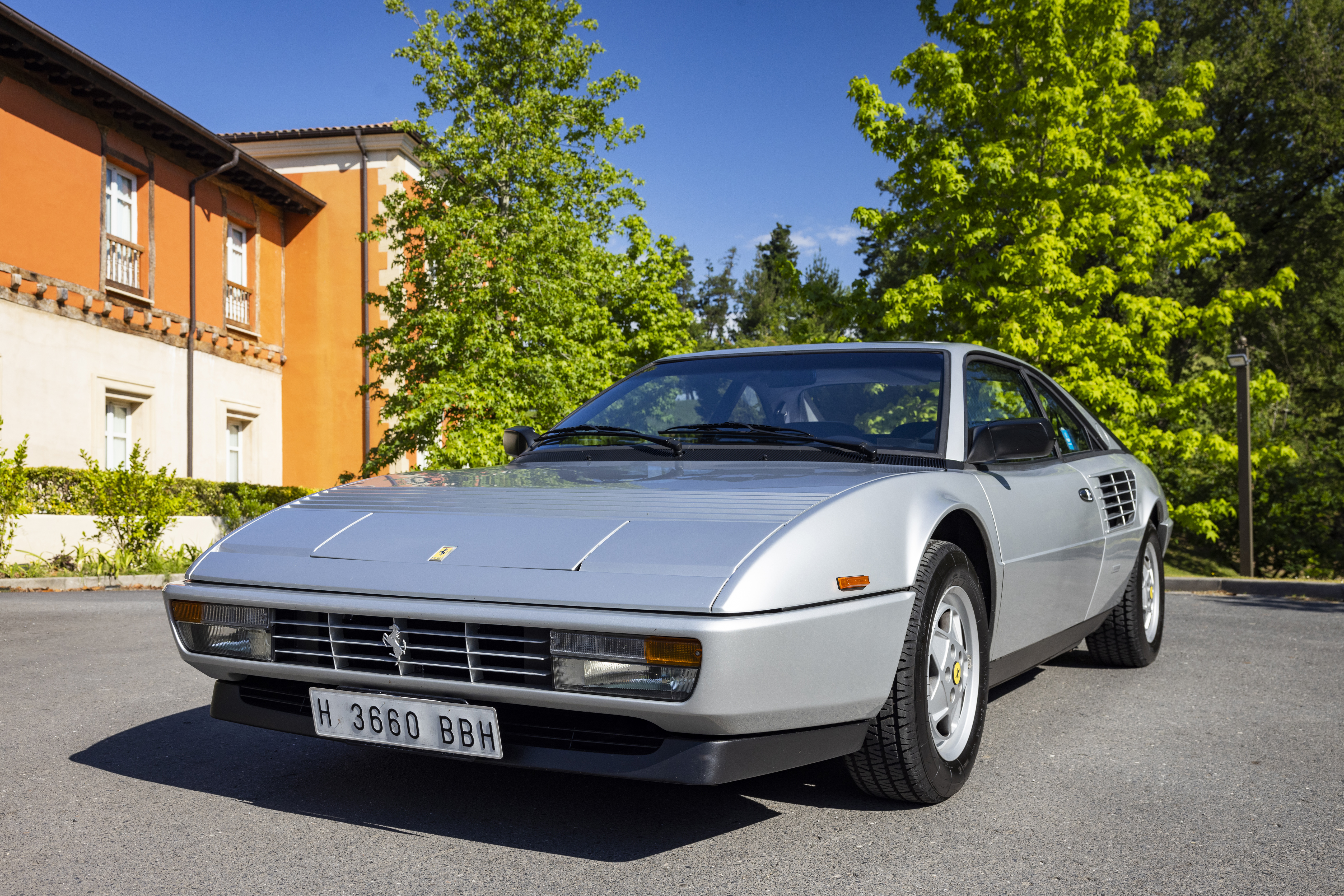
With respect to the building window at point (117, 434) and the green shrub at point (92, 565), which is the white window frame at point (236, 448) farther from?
the green shrub at point (92, 565)

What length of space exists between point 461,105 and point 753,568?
1367 cm

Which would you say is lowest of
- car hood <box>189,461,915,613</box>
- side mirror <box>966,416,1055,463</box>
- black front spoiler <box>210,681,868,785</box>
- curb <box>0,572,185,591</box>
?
curb <box>0,572,185,591</box>

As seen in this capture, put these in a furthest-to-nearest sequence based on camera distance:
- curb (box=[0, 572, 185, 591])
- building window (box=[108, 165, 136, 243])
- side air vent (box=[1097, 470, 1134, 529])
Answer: building window (box=[108, 165, 136, 243]) → curb (box=[0, 572, 185, 591]) → side air vent (box=[1097, 470, 1134, 529])

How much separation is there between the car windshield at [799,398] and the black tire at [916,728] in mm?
627

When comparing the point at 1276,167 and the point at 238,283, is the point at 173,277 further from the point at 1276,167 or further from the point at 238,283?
the point at 1276,167

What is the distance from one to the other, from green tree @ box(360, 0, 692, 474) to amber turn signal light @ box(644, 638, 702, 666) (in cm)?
1035

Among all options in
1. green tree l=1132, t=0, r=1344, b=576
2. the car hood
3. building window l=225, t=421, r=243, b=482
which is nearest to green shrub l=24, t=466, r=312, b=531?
building window l=225, t=421, r=243, b=482

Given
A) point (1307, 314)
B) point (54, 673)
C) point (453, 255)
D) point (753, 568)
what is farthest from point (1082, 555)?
point (1307, 314)

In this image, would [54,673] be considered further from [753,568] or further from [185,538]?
[185,538]

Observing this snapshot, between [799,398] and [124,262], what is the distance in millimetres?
14580

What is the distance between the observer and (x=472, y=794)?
124 inches

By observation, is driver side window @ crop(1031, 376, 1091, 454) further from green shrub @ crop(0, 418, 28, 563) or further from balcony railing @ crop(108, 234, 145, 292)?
balcony railing @ crop(108, 234, 145, 292)

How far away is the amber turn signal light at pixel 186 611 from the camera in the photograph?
2932mm

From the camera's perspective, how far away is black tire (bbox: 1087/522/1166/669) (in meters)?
5.09
